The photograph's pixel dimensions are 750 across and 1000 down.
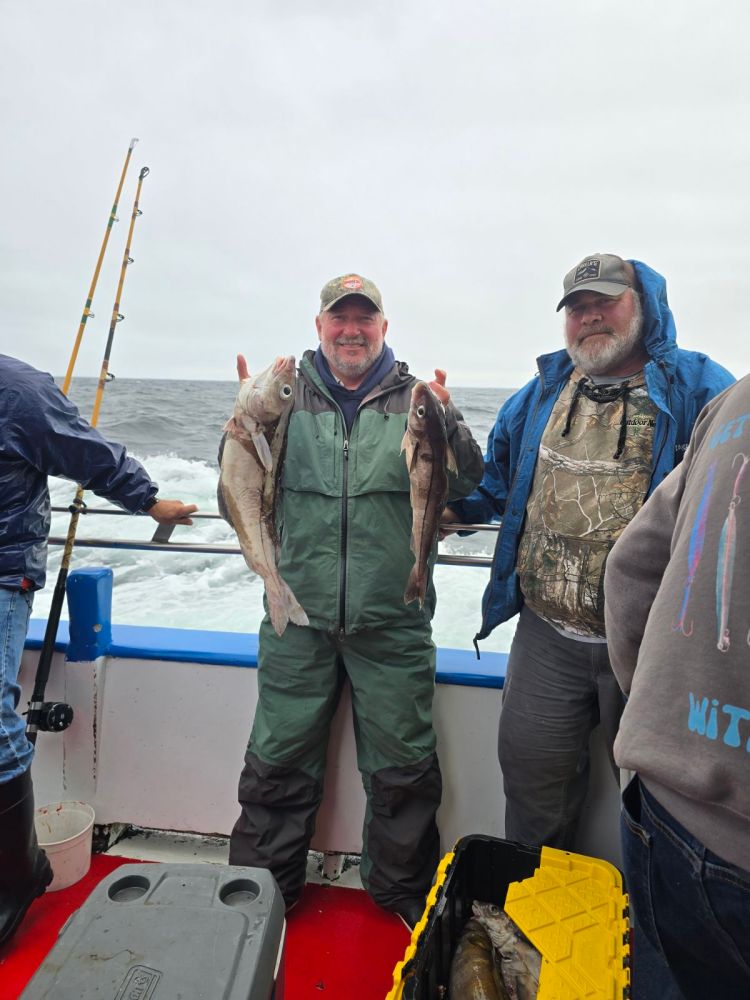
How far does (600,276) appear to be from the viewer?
221 centimetres

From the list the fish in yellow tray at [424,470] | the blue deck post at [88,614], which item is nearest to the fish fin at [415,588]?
the fish in yellow tray at [424,470]

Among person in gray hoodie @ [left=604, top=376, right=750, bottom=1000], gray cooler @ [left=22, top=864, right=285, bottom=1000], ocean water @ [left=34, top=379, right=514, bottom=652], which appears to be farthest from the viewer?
ocean water @ [left=34, top=379, right=514, bottom=652]

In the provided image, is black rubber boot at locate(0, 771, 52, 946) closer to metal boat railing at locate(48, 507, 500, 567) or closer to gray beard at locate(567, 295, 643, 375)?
metal boat railing at locate(48, 507, 500, 567)

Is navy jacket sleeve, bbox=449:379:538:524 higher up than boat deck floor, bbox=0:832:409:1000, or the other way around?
navy jacket sleeve, bbox=449:379:538:524

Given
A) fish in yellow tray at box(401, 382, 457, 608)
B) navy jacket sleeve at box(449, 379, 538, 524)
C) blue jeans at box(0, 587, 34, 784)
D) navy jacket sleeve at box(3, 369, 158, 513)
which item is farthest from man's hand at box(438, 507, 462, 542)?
blue jeans at box(0, 587, 34, 784)

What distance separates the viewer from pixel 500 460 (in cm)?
254

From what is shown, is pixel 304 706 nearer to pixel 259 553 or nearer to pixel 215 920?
pixel 259 553

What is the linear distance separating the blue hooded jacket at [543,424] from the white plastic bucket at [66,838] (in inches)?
71.2

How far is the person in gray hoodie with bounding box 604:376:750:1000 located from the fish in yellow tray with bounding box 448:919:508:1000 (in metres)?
0.83

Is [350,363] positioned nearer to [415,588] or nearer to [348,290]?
[348,290]

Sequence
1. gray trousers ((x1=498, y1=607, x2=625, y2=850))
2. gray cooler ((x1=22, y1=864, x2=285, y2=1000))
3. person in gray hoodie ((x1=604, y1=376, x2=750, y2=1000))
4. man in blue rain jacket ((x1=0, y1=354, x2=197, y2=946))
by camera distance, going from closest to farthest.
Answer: person in gray hoodie ((x1=604, y1=376, x2=750, y2=1000))
gray cooler ((x1=22, y1=864, x2=285, y2=1000))
gray trousers ((x1=498, y1=607, x2=625, y2=850))
man in blue rain jacket ((x1=0, y1=354, x2=197, y2=946))

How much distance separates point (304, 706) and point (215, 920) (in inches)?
49.7

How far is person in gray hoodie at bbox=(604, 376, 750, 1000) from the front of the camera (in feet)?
2.62

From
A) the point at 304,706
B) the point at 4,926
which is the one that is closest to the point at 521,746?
the point at 304,706
